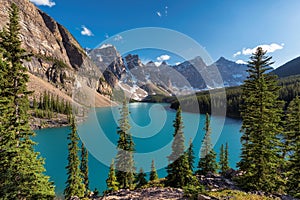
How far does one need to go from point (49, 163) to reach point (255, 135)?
1789 inches

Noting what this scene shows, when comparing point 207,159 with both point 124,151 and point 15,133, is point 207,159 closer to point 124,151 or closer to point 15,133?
point 124,151

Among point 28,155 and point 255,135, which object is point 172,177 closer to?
point 255,135

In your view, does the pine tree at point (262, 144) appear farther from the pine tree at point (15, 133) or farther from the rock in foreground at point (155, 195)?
the pine tree at point (15, 133)

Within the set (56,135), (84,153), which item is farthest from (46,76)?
(84,153)

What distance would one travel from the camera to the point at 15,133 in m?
10.9

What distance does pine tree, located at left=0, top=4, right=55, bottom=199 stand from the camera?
34.1ft

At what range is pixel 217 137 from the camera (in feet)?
197

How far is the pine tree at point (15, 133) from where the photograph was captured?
10.4 meters

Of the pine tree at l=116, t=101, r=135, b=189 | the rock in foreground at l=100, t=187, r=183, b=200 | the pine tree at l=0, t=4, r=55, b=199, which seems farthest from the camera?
the pine tree at l=116, t=101, r=135, b=189

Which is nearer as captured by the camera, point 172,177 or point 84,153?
point 172,177

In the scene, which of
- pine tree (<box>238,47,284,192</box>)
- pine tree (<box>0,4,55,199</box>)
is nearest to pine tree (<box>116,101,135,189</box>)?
pine tree (<box>0,4,55,199</box>)

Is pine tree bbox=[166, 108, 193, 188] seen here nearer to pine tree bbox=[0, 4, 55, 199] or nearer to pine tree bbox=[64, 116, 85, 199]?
pine tree bbox=[64, 116, 85, 199]

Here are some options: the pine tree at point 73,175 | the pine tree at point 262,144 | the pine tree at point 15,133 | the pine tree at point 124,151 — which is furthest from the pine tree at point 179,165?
the pine tree at point 15,133

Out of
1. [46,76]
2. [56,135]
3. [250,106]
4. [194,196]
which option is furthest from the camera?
[46,76]
